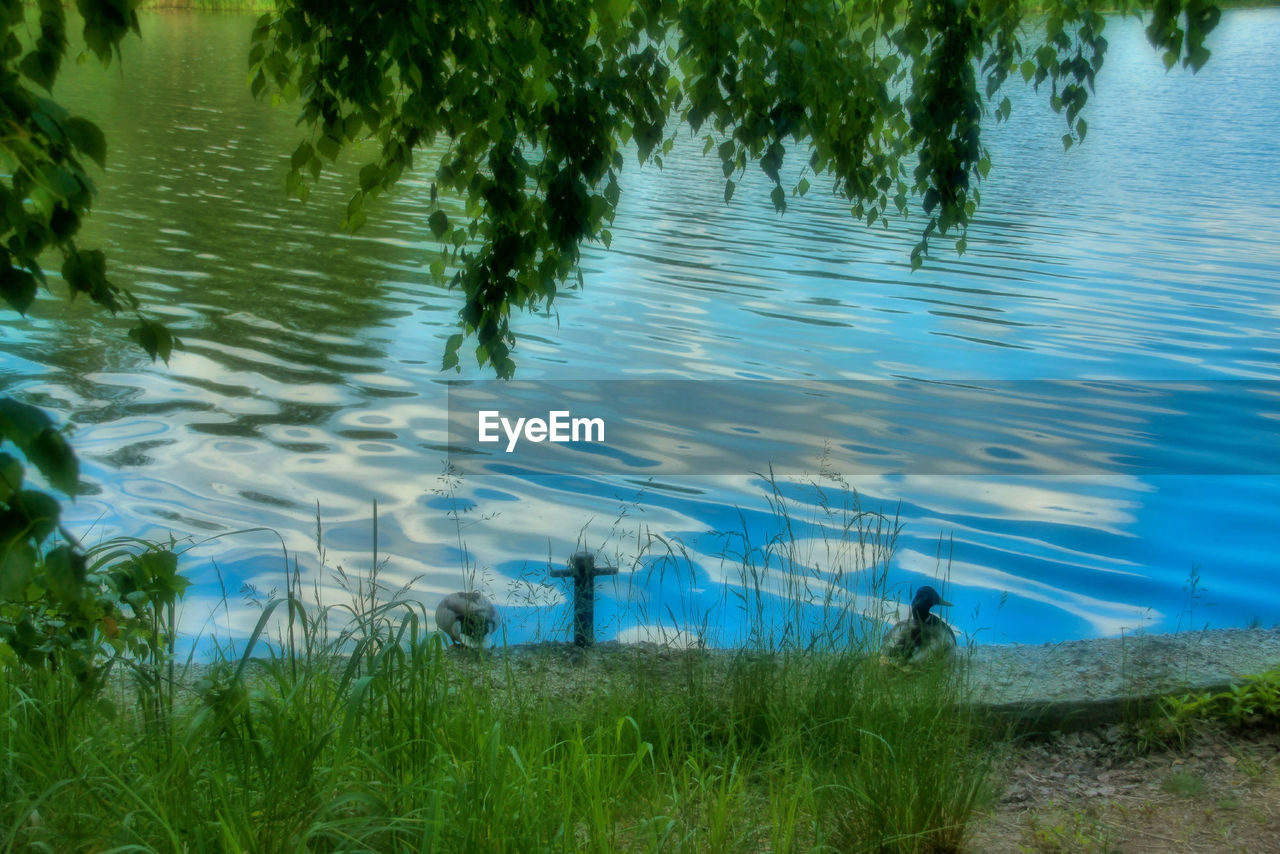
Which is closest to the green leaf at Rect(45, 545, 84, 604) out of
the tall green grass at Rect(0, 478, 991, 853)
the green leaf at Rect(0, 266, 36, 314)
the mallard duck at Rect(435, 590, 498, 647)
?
the green leaf at Rect(0, 266, 36, 314)

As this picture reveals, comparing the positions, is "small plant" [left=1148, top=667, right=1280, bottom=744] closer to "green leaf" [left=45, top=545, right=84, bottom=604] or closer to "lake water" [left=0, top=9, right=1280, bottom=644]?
"lake water" [left=0, top=9, right=1280, bottom=644]

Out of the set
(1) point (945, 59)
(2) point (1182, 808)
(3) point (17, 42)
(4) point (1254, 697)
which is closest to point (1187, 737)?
(4) point (1254, 697)

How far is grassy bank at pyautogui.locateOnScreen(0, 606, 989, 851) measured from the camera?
6.78 feet

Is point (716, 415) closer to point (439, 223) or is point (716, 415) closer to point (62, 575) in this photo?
point (439, 223)

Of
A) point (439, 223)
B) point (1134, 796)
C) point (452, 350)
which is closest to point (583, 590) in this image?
point (452, 350)

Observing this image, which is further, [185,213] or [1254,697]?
[185,213]

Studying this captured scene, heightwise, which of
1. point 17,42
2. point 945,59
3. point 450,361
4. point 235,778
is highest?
point 945,59

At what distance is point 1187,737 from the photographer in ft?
10.9

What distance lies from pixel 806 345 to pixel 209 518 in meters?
5.52

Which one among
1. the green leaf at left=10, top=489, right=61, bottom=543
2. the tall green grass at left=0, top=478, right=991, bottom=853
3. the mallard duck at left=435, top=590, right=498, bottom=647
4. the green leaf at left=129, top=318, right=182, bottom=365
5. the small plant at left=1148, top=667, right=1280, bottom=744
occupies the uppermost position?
the green leaf at left=129, top=318, right=182, bottom=365

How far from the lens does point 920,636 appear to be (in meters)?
3.73

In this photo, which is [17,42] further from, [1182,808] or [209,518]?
[209,518]

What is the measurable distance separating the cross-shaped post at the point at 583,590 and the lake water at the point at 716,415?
0.09 metres

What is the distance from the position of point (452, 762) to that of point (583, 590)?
65.5 inches
